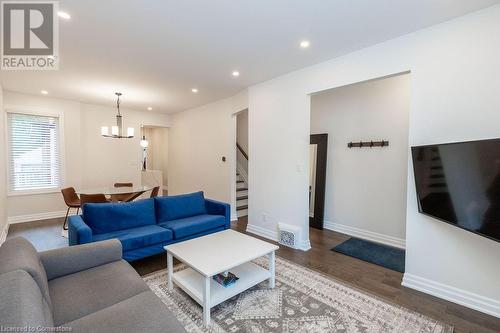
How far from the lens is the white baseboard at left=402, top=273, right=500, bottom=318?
2.13 meters

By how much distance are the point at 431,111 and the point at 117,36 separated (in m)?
3.49

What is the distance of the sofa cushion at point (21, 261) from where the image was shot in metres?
1.37

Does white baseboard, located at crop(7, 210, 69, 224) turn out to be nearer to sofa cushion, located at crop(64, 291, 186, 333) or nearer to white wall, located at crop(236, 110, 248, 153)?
white wall, located at crop(236, 110, 248, 153)

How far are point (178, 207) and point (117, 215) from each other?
2.83ft

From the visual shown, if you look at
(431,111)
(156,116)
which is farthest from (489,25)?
(156,116)

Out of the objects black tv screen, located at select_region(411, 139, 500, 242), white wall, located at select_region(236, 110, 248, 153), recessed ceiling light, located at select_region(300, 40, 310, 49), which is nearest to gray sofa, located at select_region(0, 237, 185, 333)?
black tv screen, located at select_region(411, 139, 500, 242)

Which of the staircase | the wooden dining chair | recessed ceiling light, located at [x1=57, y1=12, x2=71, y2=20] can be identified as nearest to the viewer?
recessed ceiling light, located at [x1=57, y1=12, x2=71, y2=20]

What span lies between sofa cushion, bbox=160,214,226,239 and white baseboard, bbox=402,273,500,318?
251cm

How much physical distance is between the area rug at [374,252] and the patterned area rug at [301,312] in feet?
2.95

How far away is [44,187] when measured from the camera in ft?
17.6

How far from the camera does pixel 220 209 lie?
3889 millimetres

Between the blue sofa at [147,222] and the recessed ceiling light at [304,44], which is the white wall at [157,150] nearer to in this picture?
the blue sofa at [147,222]

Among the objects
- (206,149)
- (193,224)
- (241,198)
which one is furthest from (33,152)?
(241,198)

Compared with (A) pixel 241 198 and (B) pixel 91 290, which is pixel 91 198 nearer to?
(B) pixel 91 290
